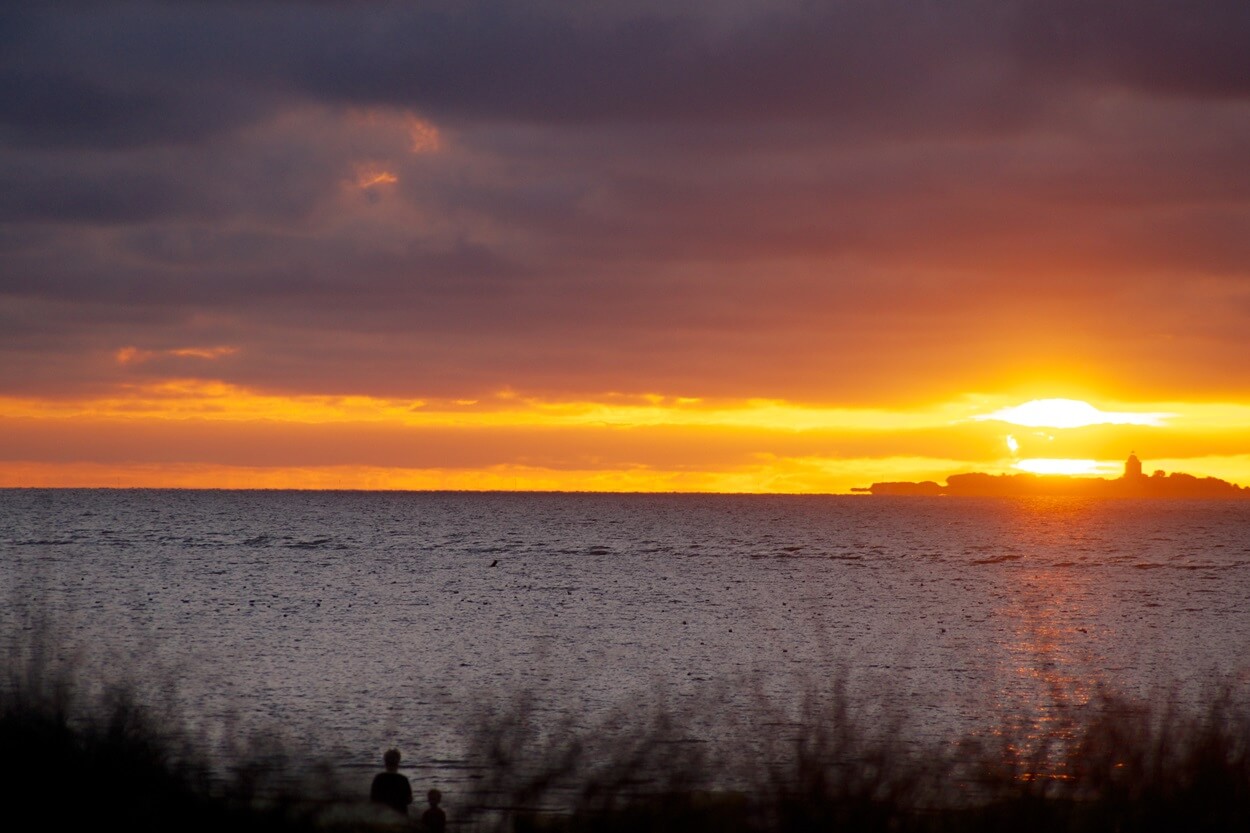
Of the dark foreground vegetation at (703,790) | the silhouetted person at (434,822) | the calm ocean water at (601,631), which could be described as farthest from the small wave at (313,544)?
the dark foreground vegetation at (703,790)

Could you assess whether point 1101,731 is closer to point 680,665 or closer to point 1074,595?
point 680,665

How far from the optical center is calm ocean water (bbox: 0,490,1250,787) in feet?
128

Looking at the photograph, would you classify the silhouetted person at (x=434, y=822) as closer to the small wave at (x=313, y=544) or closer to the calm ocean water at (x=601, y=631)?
the calm ocean water at (x=601, y=631)

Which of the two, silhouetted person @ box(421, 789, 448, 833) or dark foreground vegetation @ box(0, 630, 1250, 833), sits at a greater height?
dark foreground vegetation @ box(0, 630, 1250, 833)

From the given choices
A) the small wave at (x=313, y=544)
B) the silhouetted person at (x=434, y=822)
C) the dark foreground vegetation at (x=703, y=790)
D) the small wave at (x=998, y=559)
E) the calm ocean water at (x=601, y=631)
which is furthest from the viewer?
the small wave at (x=313, y=544)

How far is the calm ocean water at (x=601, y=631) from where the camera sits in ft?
128

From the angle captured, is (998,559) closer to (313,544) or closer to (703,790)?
(313,544)

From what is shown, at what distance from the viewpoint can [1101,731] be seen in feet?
45.2

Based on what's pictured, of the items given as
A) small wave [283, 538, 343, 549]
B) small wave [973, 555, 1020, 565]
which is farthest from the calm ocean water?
small wave [283, 538, 343, 549]

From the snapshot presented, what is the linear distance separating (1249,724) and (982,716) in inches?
1078

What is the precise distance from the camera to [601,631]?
66562 millimetres

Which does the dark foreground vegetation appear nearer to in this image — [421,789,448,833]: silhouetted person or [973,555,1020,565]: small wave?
[421,789,448,833]: silhouetted person

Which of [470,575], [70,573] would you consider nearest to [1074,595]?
[470,575]

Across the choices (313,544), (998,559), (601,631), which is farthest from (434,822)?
(313,544)
